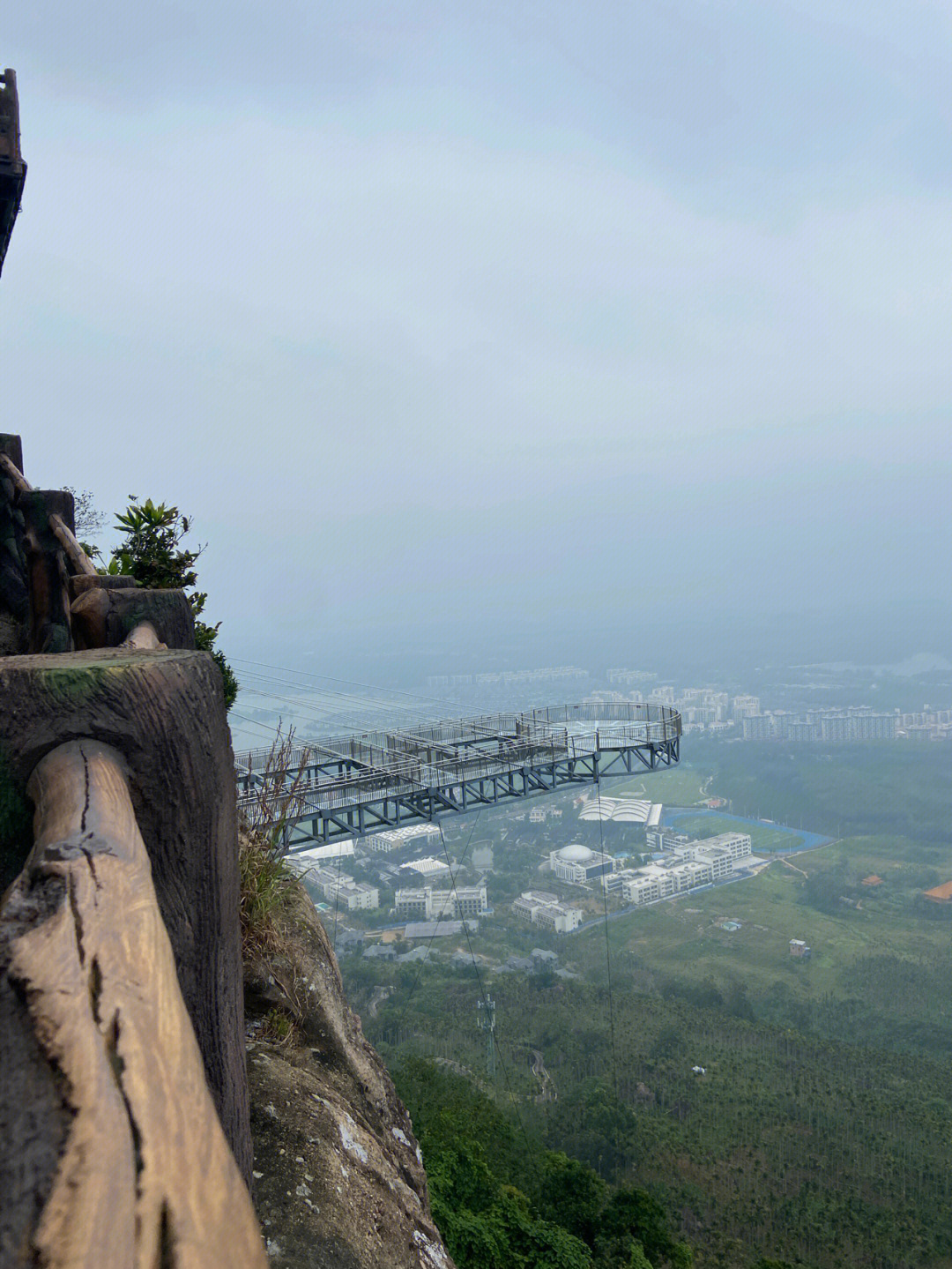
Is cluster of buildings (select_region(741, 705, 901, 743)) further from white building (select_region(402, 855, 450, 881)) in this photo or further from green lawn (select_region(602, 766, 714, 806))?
white building (select_region(402, 855, 450, 881))

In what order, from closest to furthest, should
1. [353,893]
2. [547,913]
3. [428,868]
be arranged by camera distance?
[353,893], [428,868], [547,913]

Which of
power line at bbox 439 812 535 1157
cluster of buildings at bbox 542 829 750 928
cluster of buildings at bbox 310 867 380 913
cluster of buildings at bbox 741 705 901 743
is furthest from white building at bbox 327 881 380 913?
cluster of buildings at bbox 741 705 901 743

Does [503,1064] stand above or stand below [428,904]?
below

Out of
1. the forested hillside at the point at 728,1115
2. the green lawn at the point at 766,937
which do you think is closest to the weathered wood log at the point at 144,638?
the forested hillside at the point at 728,1115

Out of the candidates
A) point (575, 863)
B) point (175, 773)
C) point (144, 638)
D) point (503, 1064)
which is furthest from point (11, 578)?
point (575, 863)

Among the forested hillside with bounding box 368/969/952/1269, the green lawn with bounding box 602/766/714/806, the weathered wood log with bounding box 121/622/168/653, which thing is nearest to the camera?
the weathered wood log with bounding box 121/622/168/653

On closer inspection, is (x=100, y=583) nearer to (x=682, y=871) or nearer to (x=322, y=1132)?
(x=322, y=1132)

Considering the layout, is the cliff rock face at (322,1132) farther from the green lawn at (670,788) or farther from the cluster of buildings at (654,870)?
the green lawn at (670,788)
